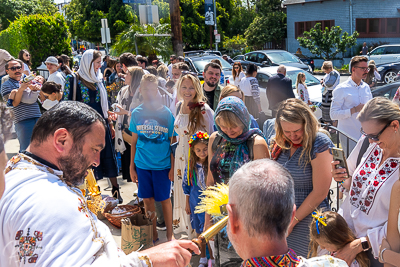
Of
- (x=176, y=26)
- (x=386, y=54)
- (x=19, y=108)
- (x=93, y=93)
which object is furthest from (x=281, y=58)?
(x=19, y=108)

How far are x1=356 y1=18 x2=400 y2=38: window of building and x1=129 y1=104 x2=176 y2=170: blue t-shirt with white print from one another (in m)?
29.7

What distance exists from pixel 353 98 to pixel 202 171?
2.85 m

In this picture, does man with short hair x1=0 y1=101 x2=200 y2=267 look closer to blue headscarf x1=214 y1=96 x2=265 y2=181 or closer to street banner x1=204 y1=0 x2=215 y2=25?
blue headscarf x1=214 y1=96 x2=265 y2=181

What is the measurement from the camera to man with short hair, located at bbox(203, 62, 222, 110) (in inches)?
223

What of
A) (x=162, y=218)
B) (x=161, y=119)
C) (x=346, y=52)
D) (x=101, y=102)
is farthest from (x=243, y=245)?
(x=346, y=52)

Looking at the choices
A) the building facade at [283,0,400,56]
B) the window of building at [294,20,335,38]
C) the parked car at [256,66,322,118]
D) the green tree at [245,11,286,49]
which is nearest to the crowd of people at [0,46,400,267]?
the parked car at [256,66,322,118]

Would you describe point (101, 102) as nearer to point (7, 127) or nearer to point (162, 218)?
point (162, 218)

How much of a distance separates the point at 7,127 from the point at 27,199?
0.36 metres

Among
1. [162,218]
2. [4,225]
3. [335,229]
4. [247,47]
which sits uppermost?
[247,47]

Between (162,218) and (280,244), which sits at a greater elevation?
(280,244)

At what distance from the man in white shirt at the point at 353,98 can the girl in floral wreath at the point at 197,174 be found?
2591mm

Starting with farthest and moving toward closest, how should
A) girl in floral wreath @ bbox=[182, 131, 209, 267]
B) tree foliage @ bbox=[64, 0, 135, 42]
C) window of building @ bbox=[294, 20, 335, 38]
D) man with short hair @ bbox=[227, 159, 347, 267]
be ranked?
tree foliage @ bbox=[64, 0, 135, 42]
window of building @ bbox=[294, 20, 335, 38]
girl in floral wreath @ bbox=[182, 131, 209, 267]
man with short hair @ bbox=[227, 159, 347, 267]

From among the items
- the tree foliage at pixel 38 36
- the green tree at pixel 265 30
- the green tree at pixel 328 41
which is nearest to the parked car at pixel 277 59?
the green tree at pixel 328 41

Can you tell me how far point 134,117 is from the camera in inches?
178
